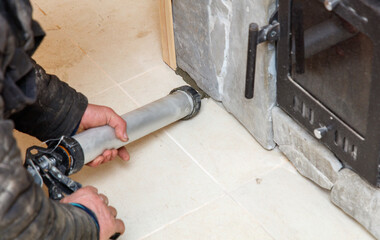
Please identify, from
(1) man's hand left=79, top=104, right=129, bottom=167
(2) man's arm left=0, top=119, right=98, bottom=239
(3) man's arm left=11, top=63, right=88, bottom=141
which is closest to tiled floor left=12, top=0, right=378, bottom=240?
(1) man's hand left=79, top=104, right=129, bottom=167

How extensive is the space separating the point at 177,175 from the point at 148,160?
0.37 ft

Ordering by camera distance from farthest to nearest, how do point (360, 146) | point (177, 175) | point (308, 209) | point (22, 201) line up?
1. point (177, 175)
2. point (308, 209)
3. point (360, 146)
4. point (22, 201)

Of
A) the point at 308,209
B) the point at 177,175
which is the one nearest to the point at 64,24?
the point at 177,175

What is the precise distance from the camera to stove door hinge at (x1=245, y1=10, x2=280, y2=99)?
1455 millimetres

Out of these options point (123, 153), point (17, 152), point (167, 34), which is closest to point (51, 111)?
point (123, 153)

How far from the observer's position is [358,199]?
1477mm

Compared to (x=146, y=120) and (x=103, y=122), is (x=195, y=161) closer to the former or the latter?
(x=146, y=120)

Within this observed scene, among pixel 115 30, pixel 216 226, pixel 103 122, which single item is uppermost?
pixel 103 122

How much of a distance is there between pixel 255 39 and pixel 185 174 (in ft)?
1.65

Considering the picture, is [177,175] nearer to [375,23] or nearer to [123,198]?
[123,198]

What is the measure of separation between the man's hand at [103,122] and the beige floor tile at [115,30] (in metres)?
0.48

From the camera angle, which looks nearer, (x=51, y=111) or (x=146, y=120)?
(x=51, y=111)

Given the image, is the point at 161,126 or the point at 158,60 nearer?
the point at 161,126

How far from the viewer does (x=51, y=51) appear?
2.26 metres
